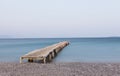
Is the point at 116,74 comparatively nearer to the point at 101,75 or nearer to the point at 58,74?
the point at 101,75

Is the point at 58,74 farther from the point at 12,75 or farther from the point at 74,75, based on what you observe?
the point at 12,75

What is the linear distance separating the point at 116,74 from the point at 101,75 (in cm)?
70

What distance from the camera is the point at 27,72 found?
454 inches

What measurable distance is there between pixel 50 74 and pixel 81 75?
1.22 m

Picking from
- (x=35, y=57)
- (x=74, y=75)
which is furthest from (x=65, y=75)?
(x=35, y=57)

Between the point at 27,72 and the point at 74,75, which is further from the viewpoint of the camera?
the point at 27,72

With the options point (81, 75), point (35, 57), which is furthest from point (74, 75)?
point (35, 57)

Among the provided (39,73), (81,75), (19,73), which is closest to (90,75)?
(81,75)

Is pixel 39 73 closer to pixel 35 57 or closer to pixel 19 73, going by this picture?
pixel 19 73

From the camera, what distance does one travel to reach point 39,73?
36.8ft

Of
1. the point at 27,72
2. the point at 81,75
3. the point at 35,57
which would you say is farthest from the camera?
the point at 35,57

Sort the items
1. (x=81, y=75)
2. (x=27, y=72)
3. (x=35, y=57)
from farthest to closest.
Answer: (x=35, y=57)
(x=27, y=72)
(x=81, y=75)

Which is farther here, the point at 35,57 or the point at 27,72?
the point at 35,57

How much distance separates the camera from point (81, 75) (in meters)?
10.7
